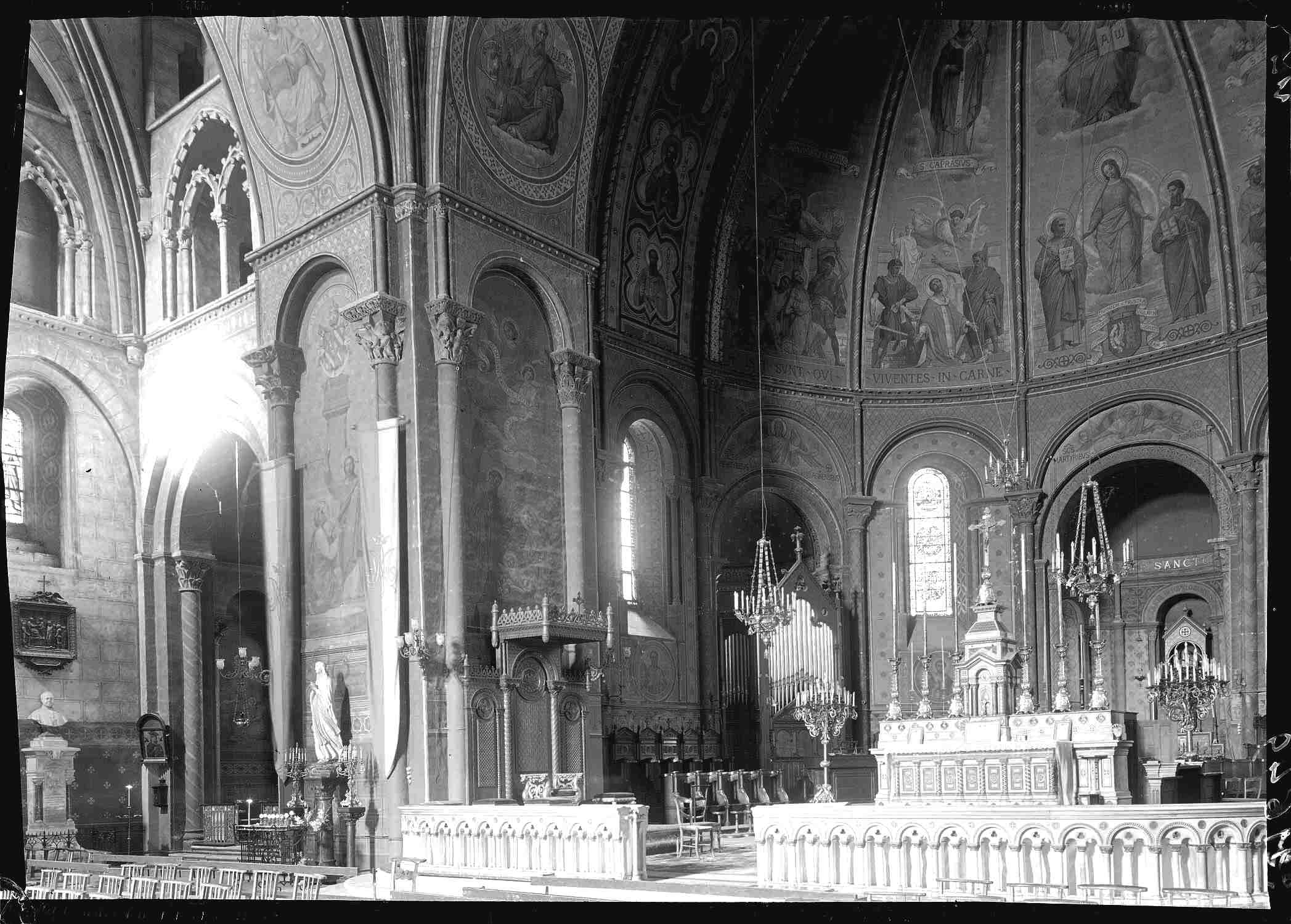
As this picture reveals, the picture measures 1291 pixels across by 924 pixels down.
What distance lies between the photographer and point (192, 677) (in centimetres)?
2470

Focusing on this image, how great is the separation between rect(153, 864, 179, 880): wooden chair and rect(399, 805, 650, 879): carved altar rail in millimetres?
2923

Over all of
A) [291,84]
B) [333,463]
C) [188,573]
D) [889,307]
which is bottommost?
[188,573]

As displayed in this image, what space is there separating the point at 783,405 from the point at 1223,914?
17.1 m

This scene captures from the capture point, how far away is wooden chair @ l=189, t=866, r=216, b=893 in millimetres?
12070

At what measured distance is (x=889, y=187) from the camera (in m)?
26.8

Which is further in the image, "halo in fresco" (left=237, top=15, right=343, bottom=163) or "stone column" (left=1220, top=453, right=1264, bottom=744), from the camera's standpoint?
"stone column" (left=1220, top=453, right=1264, bottom=744)

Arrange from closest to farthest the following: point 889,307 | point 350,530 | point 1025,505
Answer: point 350,530 < point 1025,505 < point 889,307

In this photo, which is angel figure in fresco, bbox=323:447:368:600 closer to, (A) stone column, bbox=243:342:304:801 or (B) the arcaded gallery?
(B) the arcaded gallery

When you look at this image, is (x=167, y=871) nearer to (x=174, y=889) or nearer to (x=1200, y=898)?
(x=174, y=889)

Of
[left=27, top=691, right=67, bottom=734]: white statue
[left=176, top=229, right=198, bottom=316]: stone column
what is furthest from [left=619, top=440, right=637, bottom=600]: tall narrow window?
[left=27, top=691, right=67, bottom=734]: white statue

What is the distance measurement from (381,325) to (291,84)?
4.13 meters

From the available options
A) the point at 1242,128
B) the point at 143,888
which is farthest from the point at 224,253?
the point at 1242,128

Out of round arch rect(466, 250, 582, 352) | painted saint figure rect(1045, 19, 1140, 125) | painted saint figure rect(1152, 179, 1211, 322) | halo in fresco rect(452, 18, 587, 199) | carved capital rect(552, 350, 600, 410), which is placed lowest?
carved capital rect(552, 350, 600, 410)

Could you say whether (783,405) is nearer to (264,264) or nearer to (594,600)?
(594,600)
